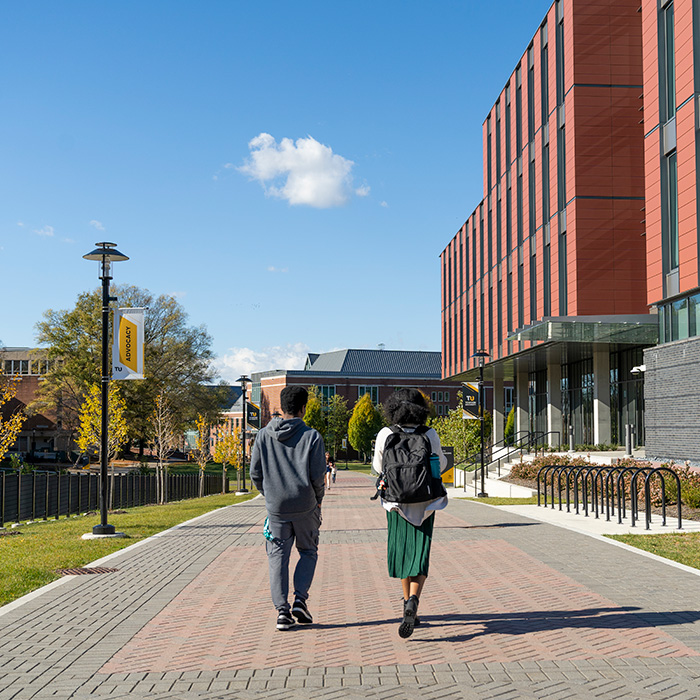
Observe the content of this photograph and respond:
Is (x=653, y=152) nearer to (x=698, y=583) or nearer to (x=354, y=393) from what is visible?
(x=698, y=583)

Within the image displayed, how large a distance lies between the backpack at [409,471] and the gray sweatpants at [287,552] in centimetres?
70

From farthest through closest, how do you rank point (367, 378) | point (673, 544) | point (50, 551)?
point (367, 378)
point (50, 551)
point (673, 544)

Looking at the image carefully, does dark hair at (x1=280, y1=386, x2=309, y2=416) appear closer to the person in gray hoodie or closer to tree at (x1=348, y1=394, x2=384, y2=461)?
the person in gray hoodie

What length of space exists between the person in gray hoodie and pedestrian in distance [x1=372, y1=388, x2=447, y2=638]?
0.54 m

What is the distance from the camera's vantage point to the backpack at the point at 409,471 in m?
6.29

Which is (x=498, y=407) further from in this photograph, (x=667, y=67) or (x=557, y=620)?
(x=557, y=620)

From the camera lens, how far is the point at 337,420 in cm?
9262

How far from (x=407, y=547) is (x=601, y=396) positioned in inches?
1069

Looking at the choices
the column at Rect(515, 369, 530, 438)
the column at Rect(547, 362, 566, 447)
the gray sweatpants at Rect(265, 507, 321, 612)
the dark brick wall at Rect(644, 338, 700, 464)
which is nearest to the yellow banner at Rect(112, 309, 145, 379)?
the gray sweatpants at Rect(265, 507, 321, 612)

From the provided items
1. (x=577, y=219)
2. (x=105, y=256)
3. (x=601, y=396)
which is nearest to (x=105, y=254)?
(x=105, y=256)

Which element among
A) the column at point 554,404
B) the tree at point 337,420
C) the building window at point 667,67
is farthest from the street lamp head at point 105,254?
the tree at point 337,420

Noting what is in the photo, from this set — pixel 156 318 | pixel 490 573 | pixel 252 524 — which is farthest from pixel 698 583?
pixel 156 318

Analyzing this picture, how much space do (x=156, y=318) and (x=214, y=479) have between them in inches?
613

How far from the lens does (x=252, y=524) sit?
16281mm
